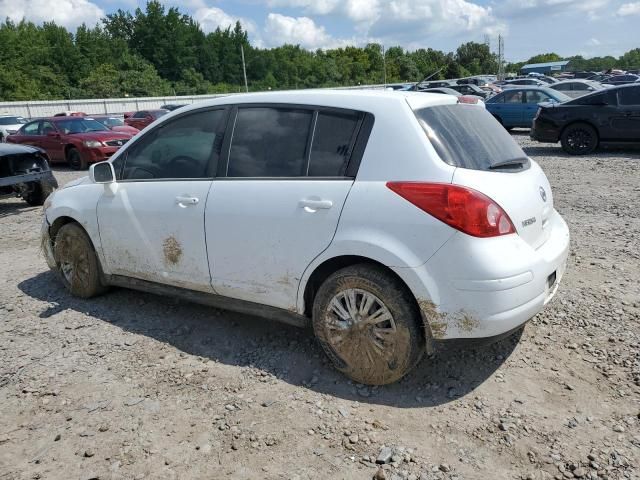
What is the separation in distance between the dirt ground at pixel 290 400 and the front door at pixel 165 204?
0.51 metres

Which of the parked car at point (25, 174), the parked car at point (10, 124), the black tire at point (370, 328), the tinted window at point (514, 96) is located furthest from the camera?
the parked car at point (10, 124)

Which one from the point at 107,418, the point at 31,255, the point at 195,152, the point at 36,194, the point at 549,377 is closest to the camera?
the point at 107,418

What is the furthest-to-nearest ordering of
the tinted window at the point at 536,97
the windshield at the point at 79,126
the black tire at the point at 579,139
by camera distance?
the tinted window at the point at 536,97 < the windshield at the point at 79,126 < the black tire at the point at 579,139

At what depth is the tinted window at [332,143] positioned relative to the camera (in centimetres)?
323

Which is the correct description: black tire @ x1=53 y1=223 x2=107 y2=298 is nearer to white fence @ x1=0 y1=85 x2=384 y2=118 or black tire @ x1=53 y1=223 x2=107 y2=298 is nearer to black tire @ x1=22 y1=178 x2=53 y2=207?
black tire @ x1=22 y1=178 x2=53 y2=207

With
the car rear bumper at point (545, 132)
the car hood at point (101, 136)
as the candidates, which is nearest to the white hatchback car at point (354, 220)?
the car rear bumper at point (545, 132)

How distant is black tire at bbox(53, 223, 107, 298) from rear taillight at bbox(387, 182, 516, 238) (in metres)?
3.07

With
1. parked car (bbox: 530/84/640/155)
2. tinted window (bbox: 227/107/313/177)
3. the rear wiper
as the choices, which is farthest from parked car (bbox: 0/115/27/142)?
the rear wiper

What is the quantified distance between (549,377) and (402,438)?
1.12m

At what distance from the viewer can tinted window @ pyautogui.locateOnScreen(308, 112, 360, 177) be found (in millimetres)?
3229

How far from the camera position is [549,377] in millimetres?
3314

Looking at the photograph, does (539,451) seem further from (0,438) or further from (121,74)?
(121,74)

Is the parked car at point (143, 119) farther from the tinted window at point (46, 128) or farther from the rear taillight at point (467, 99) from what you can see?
the rear taillight at point (467, 99)

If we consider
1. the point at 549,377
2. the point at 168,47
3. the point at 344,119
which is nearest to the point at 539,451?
the point at 549,377
